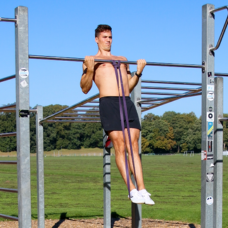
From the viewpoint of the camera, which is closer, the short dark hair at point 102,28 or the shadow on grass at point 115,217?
the short dark hair at point 102,28

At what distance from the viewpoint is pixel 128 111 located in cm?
400

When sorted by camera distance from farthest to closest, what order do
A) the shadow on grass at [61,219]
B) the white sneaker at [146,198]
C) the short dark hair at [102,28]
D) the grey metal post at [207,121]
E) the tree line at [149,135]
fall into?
the tree line at [149,135] → the shadow on grass at [61,219] → the short dark hair at [102,28] → the grey metal post at [207,121] → the white sneaker at [146,198]

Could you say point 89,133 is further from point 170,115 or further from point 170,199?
point 170,199

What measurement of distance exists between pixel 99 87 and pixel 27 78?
32.8 inches

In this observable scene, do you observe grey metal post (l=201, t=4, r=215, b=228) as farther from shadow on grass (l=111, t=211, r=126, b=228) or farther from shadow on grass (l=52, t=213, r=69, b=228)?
shadow on grass (l=52, t=213, r=69, b=228)

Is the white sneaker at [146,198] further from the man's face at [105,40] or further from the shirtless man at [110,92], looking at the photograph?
the man's face at [105,40]

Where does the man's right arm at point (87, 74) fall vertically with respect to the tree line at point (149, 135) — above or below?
above

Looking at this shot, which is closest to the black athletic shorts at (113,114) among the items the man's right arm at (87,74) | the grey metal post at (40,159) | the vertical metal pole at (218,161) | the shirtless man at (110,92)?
the shirtless man at (110,92)

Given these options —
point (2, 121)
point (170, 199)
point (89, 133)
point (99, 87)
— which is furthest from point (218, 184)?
point (89, 133)

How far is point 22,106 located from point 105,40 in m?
1.22

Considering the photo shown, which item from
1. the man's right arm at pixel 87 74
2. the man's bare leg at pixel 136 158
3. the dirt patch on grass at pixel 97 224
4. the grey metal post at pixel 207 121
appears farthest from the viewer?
the dirt patch on grass at pixel 97 224

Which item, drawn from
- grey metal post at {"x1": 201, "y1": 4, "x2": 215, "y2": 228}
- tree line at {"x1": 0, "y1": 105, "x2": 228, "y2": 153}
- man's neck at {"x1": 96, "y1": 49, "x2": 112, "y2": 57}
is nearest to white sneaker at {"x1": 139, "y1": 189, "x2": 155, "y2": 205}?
grey metal post at {"x1": 201, "y1": 4, "x2": 215, "y2": 228}

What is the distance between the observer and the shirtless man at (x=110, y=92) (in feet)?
12.8

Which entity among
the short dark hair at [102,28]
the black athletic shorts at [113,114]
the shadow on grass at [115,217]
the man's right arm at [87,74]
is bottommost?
the shadow on grass at [115,217]
